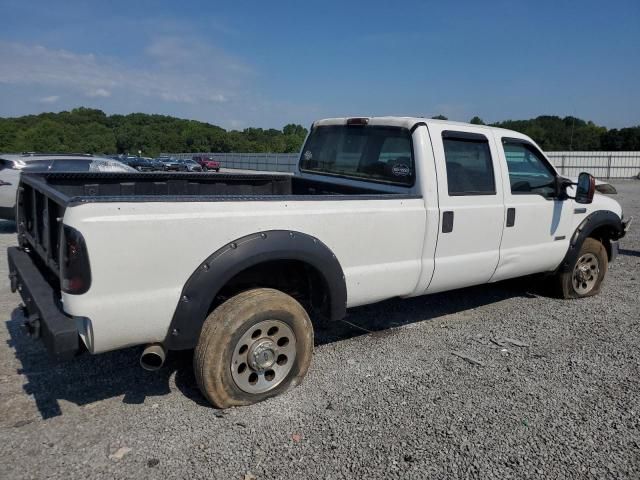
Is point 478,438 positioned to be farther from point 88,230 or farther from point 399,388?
point 88,230

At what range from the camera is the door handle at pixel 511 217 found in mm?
4629

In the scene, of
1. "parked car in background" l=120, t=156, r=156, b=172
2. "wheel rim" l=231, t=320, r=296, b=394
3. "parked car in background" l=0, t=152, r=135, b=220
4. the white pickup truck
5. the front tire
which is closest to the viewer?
the white pickup truck

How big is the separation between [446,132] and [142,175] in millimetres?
2669

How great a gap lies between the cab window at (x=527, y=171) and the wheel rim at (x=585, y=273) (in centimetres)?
115

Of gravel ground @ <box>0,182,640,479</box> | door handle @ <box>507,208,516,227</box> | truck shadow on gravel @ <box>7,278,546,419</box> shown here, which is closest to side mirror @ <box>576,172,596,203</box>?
door handle @ <box>507,208,516,227</box>

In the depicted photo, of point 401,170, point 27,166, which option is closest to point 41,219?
point 401,170

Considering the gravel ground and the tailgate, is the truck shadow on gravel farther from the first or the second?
the tailgate

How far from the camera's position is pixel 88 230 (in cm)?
260

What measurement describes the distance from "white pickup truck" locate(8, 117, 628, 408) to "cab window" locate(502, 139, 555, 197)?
0.02 m

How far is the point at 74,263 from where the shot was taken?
2.66m

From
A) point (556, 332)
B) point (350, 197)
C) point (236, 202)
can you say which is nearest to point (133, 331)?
point (236, 202)

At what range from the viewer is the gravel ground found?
110 inches

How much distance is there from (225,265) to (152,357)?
666mm

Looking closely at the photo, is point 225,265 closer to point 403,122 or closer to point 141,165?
point 403,122
